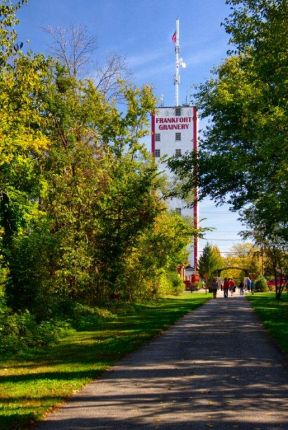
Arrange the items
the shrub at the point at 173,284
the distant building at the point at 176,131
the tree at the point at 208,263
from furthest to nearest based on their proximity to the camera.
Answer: the distant building at the point at 176,131 < the tree at the point at 208,263 < the shrub at the point at 173,284

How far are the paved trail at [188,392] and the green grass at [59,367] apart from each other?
31cm

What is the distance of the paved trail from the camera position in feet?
20.7

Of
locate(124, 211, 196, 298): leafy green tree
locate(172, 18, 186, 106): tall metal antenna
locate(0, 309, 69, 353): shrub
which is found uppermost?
locate(172, 18, 186, 106): tall metal antenna

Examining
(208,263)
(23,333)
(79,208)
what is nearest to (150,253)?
(79,208)

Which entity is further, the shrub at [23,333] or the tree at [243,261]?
the tree at [243,261]

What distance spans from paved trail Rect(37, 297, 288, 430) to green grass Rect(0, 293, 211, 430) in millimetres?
310

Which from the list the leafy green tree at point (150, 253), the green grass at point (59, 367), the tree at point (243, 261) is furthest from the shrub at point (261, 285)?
the green grass at point (59, 367)

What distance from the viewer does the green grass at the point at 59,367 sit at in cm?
707

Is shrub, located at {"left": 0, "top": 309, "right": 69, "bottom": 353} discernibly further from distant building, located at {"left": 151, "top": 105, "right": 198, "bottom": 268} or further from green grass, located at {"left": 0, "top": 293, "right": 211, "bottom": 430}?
distant building, located at {"left": 151, "top": 105, "right": 198, "bottom": 268}

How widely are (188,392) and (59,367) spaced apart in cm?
346

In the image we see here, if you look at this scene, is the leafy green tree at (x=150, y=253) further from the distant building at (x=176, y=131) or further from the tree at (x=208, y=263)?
the distant building at (x=176, y=131)

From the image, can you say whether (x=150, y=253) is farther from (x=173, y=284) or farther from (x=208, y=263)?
(x=208, y=263)

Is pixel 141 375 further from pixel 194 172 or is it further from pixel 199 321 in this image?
pixel 194 172

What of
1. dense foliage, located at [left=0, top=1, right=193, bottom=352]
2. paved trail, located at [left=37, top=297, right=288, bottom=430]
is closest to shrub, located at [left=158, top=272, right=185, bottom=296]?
dense foliage, located at [left=0, top=1, right=193, bottom=352]
